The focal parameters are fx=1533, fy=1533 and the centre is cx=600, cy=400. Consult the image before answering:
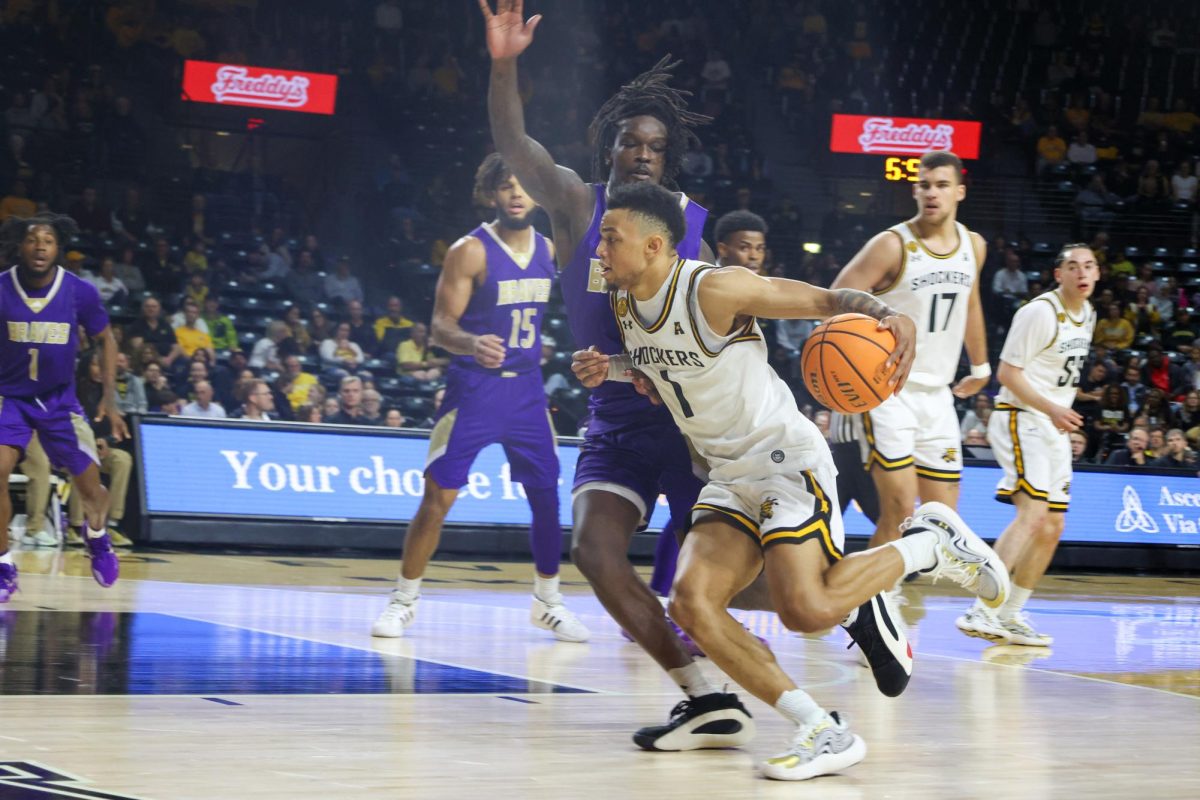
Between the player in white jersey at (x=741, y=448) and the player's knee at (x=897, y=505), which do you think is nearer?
the player in white jersey at (x=741, y=448)

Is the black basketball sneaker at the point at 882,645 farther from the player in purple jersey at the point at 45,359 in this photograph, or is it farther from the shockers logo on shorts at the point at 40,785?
the player in purple jersey at the point at 45,359

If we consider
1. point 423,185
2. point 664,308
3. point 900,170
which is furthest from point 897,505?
point 423,185

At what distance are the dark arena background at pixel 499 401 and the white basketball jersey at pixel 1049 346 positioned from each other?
67mm

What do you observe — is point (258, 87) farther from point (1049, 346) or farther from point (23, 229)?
point (1049, 346)

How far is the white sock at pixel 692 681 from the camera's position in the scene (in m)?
4.26

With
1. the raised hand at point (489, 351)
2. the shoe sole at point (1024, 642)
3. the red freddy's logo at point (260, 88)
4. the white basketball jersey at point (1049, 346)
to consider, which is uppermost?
the red freddy's logo at point (260, 88)

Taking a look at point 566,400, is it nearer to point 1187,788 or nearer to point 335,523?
point 335,523

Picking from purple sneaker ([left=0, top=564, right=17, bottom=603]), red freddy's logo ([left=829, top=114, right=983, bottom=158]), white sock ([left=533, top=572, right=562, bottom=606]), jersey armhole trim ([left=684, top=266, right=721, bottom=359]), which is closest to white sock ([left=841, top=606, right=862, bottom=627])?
jersey armhole trim ([left=684, top=266, right=721, bottom=359])

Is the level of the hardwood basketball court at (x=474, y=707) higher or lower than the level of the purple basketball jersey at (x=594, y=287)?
lower

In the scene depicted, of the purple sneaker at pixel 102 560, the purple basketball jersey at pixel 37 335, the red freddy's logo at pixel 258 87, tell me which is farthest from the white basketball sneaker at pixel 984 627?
the red freddy's logo at pixel 258 87

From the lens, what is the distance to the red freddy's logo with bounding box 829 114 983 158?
21.5m

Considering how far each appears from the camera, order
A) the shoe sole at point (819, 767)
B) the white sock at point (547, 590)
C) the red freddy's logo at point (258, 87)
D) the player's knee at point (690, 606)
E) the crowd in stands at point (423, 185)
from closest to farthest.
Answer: the shoe sole at point (819, 767)
the player's knee at point (690, 606)
the white sock at point (547, 590)
the crowd in stands at point (423, 185)
the red freddy's logo at point (258, 87)

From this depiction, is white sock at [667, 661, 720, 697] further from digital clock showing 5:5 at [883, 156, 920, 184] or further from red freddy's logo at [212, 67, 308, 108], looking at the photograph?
red freddy's logo at [212, 67, 308, 108]

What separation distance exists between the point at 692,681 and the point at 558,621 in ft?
8.08
